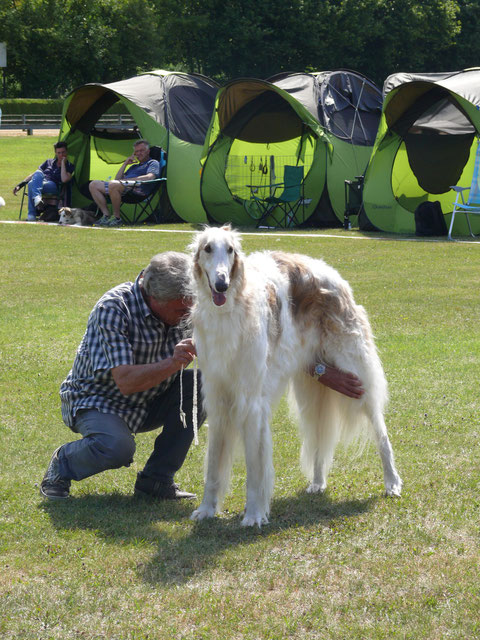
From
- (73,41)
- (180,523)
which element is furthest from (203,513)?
(73,41)

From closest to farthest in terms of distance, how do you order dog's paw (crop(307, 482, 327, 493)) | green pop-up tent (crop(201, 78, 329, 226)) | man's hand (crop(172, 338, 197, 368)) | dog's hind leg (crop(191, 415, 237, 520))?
man's hand (crop(172, 338, 197, 368)), dog's hind leg (crop(191, 415, 237, 520)), dog's paw (crop(307, 482, 327, 493)), green pop-up tent (crop(201, 78, 329, 226))

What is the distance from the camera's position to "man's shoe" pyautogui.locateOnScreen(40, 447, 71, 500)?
4074 millimetres

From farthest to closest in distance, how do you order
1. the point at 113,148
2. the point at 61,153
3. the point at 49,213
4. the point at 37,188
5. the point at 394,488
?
the point at 113,148 → the point at 61,153 → the point at 49,213 → the point at 37,188 → the point at 394,488

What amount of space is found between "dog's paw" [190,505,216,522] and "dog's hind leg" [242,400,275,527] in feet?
0.54

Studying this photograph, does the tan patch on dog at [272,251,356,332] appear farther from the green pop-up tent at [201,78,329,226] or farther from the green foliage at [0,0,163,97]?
the green foliage at [0,0,163,97]

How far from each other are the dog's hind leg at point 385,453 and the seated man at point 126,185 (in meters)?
11.0

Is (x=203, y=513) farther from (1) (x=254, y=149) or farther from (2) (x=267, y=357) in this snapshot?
(1) (x=254, y=149)

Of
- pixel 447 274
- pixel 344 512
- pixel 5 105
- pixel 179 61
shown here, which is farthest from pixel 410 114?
pixel 179 61

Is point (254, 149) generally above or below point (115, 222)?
above

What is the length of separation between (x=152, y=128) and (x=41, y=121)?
27.3 m

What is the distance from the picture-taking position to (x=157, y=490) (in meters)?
4.15

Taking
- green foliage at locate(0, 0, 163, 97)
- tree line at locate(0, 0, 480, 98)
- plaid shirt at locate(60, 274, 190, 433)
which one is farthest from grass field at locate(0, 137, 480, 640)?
tree line at locate(0, 0, 480, 98)

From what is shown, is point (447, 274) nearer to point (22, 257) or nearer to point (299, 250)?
point (299, 250)

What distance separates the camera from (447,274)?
10133mm
